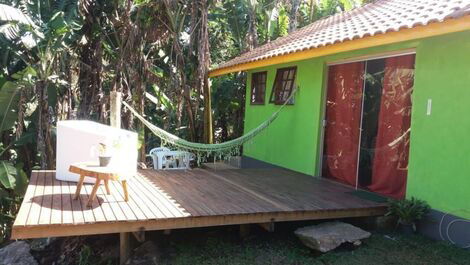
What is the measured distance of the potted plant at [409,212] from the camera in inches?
198

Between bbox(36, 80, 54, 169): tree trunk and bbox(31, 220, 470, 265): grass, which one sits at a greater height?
bbox(36, 80, 54, 169): tree trunk

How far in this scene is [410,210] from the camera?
5.06m

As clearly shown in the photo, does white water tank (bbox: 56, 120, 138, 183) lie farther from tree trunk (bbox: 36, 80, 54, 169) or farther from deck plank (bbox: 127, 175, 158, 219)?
tree trunk (bbox: 36, 80, 54, 169)

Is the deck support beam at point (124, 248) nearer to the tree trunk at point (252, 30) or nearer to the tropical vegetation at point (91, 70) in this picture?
the tropical vegetation at point (91, 70)

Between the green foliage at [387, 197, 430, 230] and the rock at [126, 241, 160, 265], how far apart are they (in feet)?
9.63

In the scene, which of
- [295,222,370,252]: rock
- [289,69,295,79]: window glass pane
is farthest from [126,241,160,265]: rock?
[289,69,295,79]: window glass pane

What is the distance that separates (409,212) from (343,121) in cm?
222

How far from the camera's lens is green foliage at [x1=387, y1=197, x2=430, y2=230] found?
503 cm

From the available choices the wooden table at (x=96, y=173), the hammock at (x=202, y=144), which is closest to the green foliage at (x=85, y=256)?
the wooden table at (x=96, y=173)

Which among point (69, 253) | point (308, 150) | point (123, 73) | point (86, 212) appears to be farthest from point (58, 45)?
point (308, 150)

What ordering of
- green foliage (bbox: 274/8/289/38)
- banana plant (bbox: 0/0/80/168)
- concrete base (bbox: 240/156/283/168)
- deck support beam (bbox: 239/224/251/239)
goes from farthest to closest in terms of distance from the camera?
green foliage (bbox: 274/8/289/38)
concrete base (bbox: 240/156/283/168)
banana plant (bbox: 0/0/80/168)
deck support beam (bbox: 239/224/251/239)

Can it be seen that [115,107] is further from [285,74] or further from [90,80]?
[285,74]

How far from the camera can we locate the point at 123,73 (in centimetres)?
926

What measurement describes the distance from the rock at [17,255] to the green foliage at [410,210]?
5.44m
